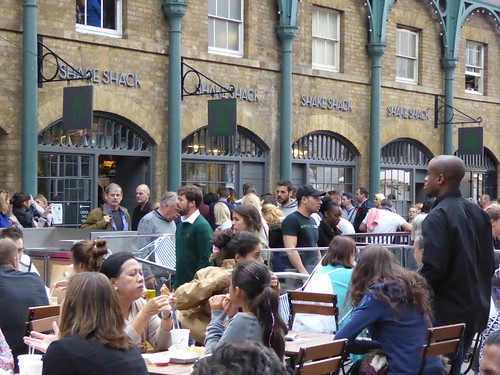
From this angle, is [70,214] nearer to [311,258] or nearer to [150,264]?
[150,264]

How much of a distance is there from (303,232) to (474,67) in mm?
17859

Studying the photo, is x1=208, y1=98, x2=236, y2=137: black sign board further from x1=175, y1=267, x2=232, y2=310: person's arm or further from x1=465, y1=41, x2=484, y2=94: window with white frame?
x1=175, y1=267, x2=232, y2=310: person's arm

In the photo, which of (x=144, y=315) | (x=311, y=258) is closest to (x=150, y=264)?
(x=311, y=258)

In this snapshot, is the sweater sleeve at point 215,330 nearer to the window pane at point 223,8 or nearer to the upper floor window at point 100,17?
the upper floor window at point 100,17

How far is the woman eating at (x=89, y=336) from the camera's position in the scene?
447 centimetres

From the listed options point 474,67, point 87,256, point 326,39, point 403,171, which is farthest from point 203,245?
point 474,67

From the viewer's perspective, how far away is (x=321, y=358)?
5715 millimetres

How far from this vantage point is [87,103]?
15.4 m

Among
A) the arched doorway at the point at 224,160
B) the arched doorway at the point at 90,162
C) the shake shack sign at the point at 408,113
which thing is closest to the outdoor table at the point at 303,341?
the arched doorway at the point at 90,162

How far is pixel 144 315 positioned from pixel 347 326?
1.39 metres

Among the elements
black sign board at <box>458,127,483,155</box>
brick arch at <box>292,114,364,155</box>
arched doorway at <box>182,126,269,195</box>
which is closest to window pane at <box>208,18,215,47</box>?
arched doorway at <box>182,126,269,195</box>

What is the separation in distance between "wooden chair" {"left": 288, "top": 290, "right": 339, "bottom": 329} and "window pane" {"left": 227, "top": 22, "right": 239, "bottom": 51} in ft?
41.0

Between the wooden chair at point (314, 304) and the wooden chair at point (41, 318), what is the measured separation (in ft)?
7.29

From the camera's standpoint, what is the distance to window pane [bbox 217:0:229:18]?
19812mm
